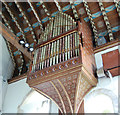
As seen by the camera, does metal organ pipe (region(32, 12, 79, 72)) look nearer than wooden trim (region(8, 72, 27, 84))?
Yes

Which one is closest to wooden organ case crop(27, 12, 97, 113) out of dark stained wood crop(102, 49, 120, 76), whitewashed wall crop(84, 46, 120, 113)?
whitewashed wall crop(84, 46, 120, 113)

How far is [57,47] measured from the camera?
5.70 meters

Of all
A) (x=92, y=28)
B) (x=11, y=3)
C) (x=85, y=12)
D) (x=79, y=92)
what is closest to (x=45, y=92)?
(x=79, y=92)

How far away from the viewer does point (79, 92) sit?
5070mm

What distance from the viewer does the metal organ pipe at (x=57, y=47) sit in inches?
207

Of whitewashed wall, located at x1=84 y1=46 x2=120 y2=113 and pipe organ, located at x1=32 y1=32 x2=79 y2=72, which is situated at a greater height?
pipe organ, located at x1=32 y1=32 x2=79 y2=72

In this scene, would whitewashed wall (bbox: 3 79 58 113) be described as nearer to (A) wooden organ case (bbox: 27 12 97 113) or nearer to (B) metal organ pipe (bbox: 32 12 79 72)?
(A) wooden organ case (bbox: 27 12 97 113)

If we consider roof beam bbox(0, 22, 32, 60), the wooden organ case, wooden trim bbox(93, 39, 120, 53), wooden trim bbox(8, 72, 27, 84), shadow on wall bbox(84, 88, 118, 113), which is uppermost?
roof beam bbox(0, 22, 32, 60)

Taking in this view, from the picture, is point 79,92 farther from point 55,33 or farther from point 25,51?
point 25,51

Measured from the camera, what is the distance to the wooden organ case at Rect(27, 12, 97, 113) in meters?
4.88

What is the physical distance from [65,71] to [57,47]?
114 centimetres

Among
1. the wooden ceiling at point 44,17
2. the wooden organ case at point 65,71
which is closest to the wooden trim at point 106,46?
the wooden ceiling at point 44,17

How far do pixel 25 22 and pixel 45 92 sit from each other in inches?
176

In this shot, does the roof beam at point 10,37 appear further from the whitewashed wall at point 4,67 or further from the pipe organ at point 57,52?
the pipe organ at point 57,52
